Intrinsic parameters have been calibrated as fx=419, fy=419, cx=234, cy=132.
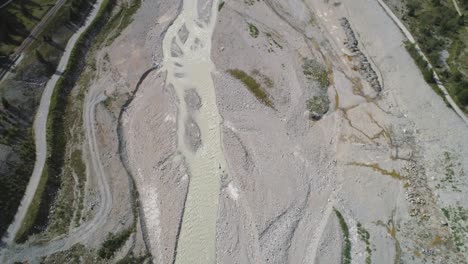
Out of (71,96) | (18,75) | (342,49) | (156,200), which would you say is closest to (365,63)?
(342,49)

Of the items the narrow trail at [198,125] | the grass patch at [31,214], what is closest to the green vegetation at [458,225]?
the narrow trail at [198,125]

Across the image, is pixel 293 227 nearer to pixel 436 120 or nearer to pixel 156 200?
pixel 156 200

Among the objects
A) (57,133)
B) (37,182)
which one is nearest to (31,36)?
(57,133)

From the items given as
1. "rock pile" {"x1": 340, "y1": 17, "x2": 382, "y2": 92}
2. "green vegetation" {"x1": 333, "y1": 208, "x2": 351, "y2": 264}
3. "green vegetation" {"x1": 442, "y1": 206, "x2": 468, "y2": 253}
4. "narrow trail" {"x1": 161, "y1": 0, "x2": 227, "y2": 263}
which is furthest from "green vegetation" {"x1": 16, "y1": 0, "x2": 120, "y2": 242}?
"green vegetation" {"x1": 442, "y1": 206, "x2": 468, "y2": 253}

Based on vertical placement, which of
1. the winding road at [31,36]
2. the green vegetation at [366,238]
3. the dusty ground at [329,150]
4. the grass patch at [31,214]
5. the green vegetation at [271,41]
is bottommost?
the green vegetation at [366,238]

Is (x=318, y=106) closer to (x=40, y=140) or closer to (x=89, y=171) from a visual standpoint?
(x=89, y=171)

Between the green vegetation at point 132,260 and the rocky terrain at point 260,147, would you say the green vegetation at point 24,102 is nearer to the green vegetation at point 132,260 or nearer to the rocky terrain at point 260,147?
the rocky terrain at point 260,147
